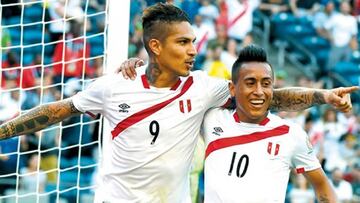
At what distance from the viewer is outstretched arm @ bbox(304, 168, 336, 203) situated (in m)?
6.22

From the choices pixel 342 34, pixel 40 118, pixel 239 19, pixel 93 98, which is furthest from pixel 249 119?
pixel 342 34

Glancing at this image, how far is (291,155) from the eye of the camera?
6.20 metres

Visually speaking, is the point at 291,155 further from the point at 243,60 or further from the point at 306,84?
the point at 306,84

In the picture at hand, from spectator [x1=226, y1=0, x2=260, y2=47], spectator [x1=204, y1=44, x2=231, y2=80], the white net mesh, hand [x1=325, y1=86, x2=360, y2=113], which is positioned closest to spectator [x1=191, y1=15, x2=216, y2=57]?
spectator [x1=204, y1=44, x2=231, y2=80]

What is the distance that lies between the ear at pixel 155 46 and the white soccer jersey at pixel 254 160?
626 mm

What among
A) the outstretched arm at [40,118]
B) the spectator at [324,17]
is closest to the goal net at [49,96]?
the outstretched arm at [40,118]

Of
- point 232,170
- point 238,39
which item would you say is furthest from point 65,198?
point 232,170

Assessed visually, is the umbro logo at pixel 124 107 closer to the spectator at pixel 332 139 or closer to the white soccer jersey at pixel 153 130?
the white soccer jersey at pixel 153 130

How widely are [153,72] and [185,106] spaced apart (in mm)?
303

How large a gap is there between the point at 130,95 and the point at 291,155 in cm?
108

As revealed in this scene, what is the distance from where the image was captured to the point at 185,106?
21.0ft

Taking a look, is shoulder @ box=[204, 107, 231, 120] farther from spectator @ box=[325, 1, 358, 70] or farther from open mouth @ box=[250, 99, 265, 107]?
spectator @ box=[325, 1, 358, 70]

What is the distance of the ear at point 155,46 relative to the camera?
21.1ft

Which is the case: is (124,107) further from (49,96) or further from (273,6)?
(273,6)
